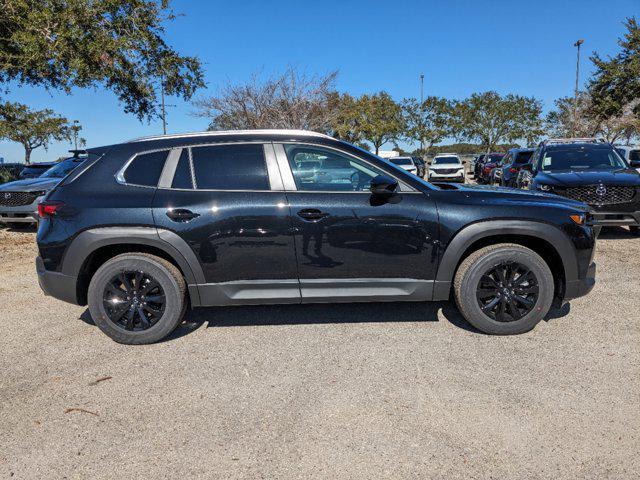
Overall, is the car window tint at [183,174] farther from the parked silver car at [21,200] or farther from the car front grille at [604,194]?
the parked silver car at [21,200]

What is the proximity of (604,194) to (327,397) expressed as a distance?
6.82 m

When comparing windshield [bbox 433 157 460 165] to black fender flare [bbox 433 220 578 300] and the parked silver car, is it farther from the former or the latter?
black fender flare [bbox 433 220 578 300]

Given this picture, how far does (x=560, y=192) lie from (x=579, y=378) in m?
5.47

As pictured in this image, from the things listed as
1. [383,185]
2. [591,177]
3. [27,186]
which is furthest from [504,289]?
[27,186]

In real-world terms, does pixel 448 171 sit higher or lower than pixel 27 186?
lower

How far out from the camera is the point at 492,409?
2820 mm

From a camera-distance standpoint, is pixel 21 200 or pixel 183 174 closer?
pixel 183 174

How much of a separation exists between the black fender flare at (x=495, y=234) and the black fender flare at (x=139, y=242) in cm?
204

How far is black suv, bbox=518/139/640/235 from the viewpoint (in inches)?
299

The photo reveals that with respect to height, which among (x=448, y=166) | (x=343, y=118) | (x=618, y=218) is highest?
(x=343, y=118)

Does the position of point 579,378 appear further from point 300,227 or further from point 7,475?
point 7,475

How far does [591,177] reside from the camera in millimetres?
7844

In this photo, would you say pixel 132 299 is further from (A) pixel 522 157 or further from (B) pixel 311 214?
(A) pixel 522 157

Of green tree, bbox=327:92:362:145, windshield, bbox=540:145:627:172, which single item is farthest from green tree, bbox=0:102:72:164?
windshield, bbox=540:145:627:172
